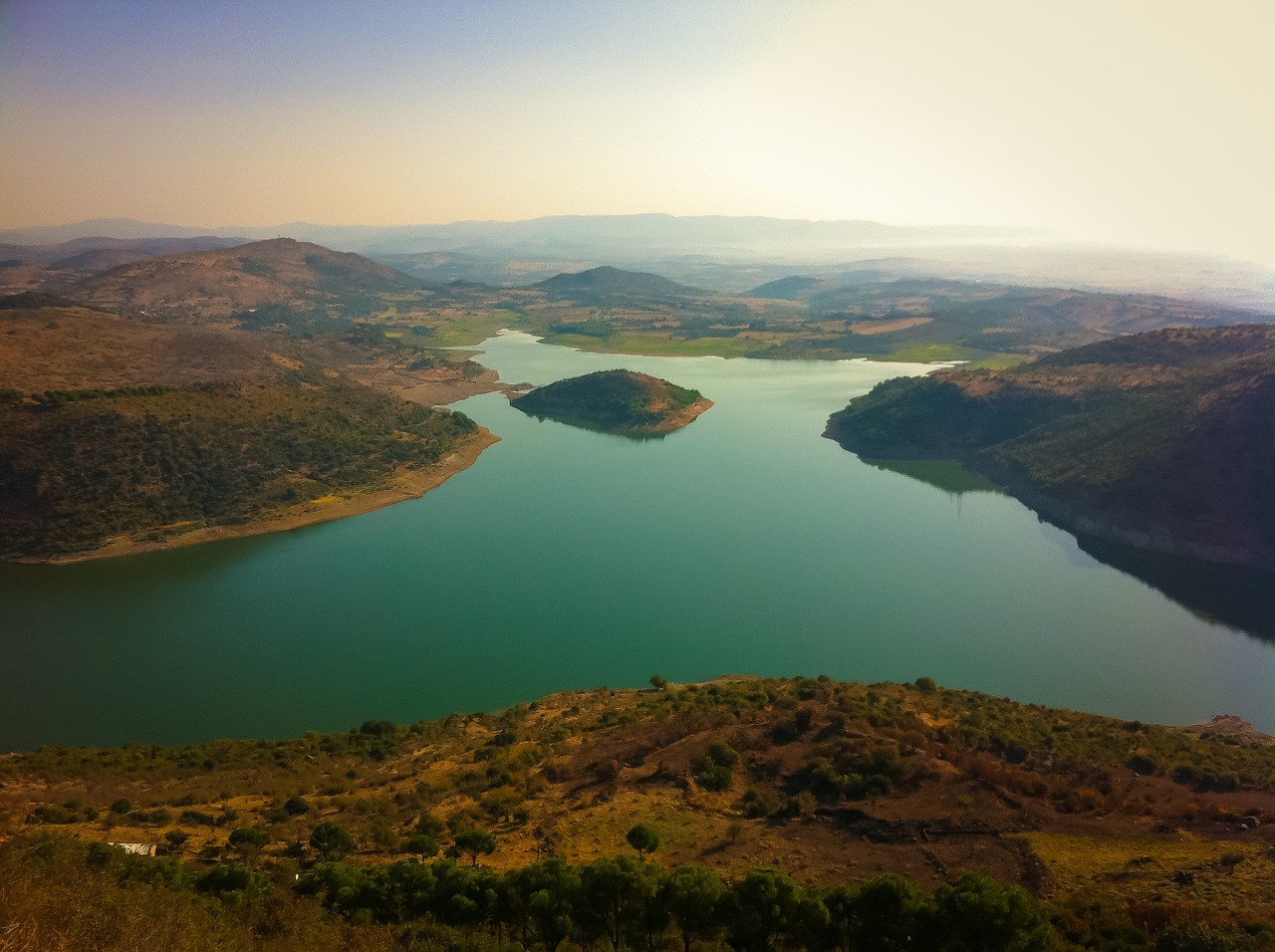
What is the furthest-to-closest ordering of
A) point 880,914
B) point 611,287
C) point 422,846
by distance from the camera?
point 611,287
point 422,846
point 880,914

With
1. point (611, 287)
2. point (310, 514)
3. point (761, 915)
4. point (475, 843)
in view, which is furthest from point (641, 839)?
point (611, 287)

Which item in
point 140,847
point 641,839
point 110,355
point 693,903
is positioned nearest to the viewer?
point 693,903

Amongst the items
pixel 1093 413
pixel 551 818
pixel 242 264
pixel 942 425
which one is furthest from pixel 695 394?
pixel 242 264

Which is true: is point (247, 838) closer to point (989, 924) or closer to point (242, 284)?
point (989, 924)

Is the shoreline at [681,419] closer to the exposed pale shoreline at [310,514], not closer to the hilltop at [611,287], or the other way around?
the exposed pale shoreline at [310,514]

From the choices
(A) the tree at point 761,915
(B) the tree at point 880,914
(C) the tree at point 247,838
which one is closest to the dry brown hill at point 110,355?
(C) the tree at point 247,838

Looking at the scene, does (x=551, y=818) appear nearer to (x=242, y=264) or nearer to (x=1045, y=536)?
(x=1045, y=536)

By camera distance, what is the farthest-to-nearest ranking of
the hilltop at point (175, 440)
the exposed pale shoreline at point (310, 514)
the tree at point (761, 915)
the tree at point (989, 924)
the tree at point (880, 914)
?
the hilltop at point (175, 440), the exposed pale shoreline at point (310, 514), the tree at point (761, 915), the tree at point (880, 914), the tree at point (989, 924)
